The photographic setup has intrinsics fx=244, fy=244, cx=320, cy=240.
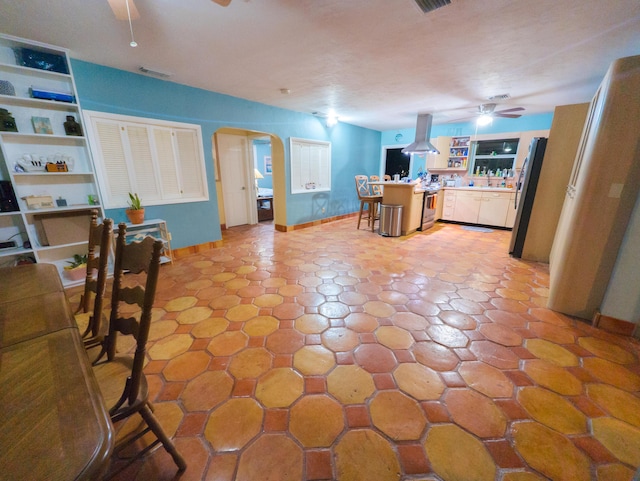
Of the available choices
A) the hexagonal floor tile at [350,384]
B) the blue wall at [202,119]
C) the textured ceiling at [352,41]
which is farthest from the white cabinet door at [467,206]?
the hexagonal floor tile at [350,384]

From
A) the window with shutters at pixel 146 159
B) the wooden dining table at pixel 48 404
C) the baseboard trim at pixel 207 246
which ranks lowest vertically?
the baseboard trim at pixel 207 246

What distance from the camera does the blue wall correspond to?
9.81ft

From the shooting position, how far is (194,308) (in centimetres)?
244

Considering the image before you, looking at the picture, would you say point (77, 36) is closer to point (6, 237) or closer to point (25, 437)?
point (6, 237)

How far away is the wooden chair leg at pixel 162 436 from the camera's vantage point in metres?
1.01

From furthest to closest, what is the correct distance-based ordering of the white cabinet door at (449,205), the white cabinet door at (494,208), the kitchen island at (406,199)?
1. the white cabinet door at (449,205)
2. the white cabinet door at (494,208)
3. the kitchen island at (406,199)

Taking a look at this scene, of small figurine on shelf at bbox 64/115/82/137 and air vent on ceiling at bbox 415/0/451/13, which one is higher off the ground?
air vent on ceiling at bbox 415/0/451/13

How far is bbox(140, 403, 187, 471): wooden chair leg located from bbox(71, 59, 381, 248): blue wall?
126 inches

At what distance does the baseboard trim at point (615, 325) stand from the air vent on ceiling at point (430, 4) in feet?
9.28

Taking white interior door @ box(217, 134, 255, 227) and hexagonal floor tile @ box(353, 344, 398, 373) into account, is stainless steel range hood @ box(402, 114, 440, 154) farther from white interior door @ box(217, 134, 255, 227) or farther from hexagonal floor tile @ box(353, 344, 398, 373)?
hexagonal floor tile @ box(353, 344, 398, 373)

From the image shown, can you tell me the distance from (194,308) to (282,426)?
1.58 m

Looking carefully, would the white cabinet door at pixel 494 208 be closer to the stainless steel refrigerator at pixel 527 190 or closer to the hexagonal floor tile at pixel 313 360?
the stainless steel refrigerator at pixel 527 190

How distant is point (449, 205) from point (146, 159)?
6212 millimetres

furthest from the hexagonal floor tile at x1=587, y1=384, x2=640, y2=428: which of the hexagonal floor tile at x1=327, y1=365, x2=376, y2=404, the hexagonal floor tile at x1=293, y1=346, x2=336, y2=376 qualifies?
the hexagonal floor tile at x1=293, y1=346, x2=336, y2=376
